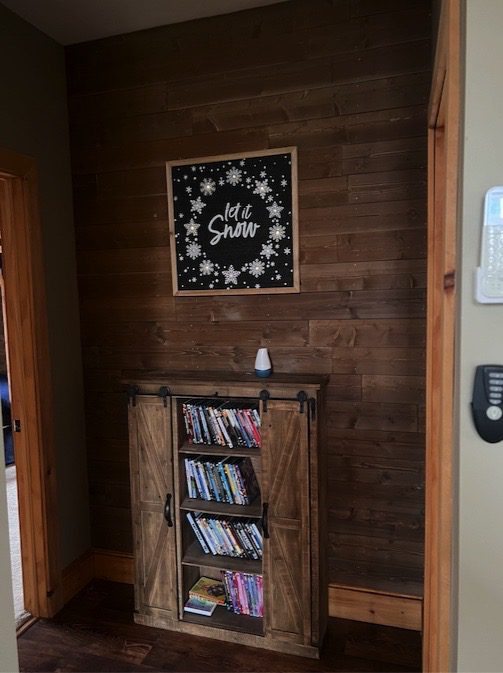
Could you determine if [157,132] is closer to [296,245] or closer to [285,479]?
[296,245]

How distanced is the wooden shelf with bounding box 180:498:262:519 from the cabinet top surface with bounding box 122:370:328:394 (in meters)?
0.53

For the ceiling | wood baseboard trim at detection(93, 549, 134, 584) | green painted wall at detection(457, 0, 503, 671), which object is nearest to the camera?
green painted wall at detection(457, 0, 503, 671)

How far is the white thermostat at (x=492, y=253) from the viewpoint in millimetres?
930

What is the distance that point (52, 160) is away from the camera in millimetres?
2547

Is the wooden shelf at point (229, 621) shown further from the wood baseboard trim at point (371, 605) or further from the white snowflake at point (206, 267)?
the white snowflake at point (206, 267)

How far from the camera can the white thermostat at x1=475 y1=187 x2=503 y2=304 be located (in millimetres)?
930

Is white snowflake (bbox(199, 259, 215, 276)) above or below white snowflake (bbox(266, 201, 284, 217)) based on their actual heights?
below

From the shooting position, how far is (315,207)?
231 centimetres

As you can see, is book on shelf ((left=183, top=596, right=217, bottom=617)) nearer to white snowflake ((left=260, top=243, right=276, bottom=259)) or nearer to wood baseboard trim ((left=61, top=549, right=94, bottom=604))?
wood baseboard trim ((left=61, top=549, right=94, bottom=604))

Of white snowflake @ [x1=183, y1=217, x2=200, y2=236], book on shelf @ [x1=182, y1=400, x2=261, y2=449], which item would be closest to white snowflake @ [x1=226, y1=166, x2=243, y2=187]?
white snowflake @ [x1=183, y1=217, x2=200, y2=236]

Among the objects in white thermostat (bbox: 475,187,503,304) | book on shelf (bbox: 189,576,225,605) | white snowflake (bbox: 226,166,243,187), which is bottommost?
book on shelf (bbox: 189,576,225,605)

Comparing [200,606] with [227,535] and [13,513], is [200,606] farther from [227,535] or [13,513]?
[13,513]

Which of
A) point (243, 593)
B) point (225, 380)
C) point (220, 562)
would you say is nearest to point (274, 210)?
point (225, 380)

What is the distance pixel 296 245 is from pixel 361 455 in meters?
1.02
